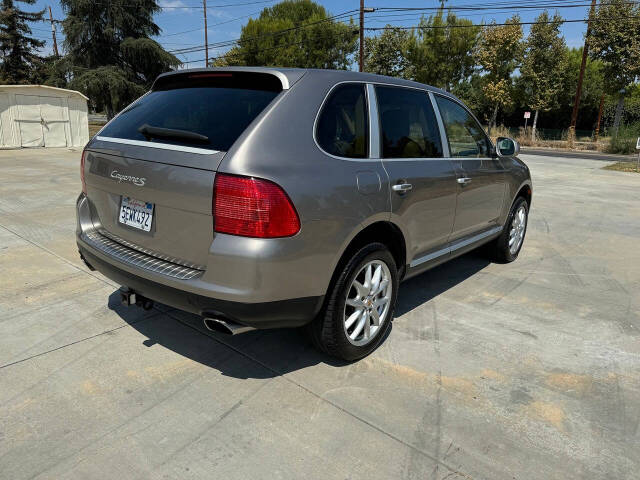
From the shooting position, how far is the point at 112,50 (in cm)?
3484

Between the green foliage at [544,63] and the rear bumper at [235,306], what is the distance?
37504mm

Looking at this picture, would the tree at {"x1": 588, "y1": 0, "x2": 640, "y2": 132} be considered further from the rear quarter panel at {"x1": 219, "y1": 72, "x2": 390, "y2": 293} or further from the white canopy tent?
the rear quarter panel at {"x1": 219, "y1": 72, "x2": 390, "y2": 293}

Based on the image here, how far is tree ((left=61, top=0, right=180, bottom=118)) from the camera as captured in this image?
106 feet

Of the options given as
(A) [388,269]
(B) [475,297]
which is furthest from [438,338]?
(B) [475,297]

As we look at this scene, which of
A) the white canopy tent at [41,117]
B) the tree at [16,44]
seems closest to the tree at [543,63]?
the white canopy tent at [41,117]

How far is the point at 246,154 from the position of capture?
229 centimetres

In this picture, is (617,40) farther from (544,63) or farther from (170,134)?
(170,134)

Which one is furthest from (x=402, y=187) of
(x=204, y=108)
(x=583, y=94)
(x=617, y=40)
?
(x=583, y=94)

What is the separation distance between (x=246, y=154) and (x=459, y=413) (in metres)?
1.72

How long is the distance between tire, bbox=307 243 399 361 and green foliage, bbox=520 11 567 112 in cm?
3680

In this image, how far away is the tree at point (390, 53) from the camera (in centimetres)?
3888

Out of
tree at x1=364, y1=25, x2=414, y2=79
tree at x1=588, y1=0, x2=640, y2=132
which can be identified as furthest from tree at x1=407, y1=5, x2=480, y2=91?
tree at x1=588, y1=0, x2=640, y2=132

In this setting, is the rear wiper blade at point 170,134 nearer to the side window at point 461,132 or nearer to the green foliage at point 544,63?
the side window at point 461,132

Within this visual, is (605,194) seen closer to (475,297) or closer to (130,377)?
(475,297)
